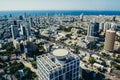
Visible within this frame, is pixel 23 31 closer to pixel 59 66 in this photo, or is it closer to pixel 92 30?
pixel 92 30

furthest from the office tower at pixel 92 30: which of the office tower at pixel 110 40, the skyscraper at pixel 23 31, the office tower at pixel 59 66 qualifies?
the office tower at pixel 59 66

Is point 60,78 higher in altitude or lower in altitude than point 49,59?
lower

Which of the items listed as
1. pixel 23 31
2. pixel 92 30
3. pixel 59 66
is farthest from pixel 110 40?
pixel 23 31

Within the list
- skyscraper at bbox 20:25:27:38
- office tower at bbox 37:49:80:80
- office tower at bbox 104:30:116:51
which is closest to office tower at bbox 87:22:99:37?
office tower at bbox 104:30:116:51

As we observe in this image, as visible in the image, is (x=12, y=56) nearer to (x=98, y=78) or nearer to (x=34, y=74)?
(x=34, y=74)

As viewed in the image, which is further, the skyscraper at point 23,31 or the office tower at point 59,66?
the skyscraper at point 23,31

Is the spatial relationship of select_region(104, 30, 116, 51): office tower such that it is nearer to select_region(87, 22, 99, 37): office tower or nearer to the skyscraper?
select_region(87, 22, 99, 37): office tower

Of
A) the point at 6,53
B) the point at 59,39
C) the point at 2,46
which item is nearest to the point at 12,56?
the point at 6,53

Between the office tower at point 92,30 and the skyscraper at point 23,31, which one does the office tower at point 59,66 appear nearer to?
the skyscraper at point 23,31
